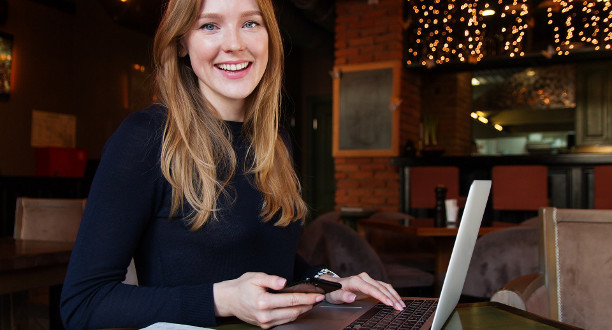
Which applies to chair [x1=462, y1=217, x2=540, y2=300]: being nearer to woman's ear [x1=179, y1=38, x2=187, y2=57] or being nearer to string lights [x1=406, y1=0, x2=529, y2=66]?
woman's ear [x1=179, y1=38, x2=187, y2=57]

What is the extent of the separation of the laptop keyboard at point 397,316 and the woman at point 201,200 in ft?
0.11

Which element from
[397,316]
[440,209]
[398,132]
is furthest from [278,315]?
[398,132]

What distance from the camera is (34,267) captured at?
6.75 ft

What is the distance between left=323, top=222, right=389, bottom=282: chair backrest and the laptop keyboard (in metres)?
1.78

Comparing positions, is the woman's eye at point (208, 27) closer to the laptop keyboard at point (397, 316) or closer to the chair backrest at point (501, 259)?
the laptop keyboard at point (397, 316)

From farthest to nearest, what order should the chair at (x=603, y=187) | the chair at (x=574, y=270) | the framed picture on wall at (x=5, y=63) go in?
the framed picture on wall at (x=5, y=63), the chair at (x=603, y=187), the chair at (x=574, y=270)

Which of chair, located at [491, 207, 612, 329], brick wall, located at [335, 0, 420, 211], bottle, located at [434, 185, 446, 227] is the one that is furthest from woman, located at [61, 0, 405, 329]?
brick wall, located at [335, 0, 420, 211]

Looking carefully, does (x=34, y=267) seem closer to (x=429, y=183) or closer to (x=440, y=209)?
(x=440, y=209)

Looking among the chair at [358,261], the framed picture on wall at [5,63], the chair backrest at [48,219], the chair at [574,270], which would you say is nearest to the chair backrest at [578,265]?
the chair at [574,270]

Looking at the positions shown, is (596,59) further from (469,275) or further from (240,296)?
(240,296)

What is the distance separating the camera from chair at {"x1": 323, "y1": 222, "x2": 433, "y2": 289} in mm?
2818

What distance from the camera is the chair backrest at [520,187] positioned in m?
4.91

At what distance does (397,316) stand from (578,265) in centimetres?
94

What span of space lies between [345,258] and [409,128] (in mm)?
3659
